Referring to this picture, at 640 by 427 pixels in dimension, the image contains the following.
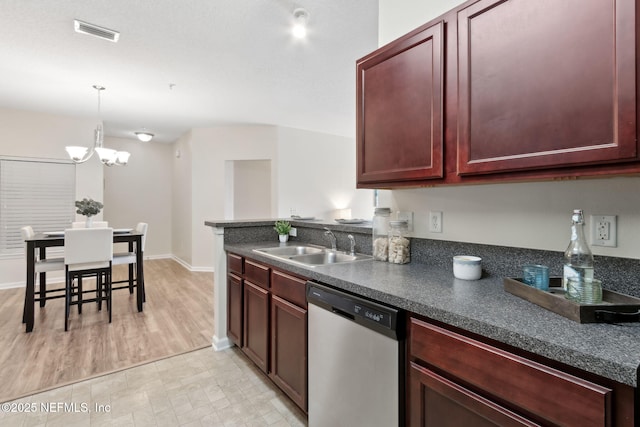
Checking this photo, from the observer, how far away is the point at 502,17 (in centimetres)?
117

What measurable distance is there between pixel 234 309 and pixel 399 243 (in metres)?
1.48

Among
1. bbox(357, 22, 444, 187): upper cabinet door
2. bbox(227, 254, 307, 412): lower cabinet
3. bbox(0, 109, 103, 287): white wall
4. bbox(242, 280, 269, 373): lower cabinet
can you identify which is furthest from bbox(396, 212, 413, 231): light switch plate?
bbox(0, 109, 103, 287): white wall

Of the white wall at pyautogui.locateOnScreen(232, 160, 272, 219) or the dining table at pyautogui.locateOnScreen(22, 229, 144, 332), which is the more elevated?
the white wall at pyautogui.locateOnScreen(232, 160, 272, 219)

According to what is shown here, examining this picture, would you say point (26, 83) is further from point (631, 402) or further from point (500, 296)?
point (631, 402)

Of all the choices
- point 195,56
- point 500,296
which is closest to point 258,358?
point 500,296

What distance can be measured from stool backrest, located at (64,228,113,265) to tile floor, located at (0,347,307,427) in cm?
152

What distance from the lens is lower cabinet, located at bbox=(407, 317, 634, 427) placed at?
0.71m

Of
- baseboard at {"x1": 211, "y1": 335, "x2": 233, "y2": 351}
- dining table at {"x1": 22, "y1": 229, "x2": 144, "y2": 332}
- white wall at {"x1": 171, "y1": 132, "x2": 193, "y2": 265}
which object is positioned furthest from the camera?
white wall at {"x1": 171, "y1": 132, "x2": 193, "y2": 265}

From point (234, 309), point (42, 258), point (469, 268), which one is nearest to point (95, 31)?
point (234, 309)

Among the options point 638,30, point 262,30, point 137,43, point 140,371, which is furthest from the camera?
point 137,43

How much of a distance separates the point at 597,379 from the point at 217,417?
6.12ft

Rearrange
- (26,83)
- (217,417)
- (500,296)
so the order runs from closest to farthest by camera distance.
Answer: (500,296), (217,417), (26,83)

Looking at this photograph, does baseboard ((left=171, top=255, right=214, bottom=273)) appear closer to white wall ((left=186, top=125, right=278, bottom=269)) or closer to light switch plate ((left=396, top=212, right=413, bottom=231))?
white wall ((left=186, top=125, right=278, bottom=269))

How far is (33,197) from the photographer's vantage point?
4695 millimetres
